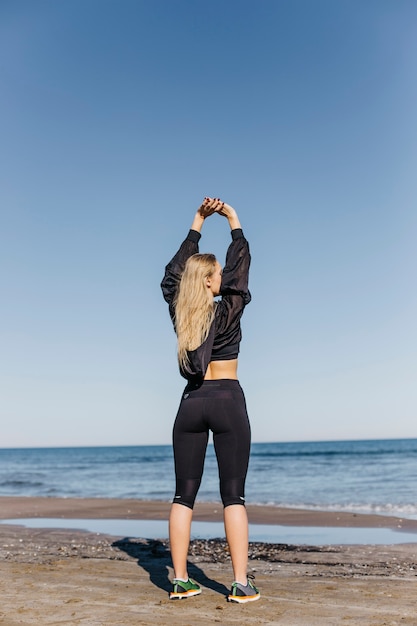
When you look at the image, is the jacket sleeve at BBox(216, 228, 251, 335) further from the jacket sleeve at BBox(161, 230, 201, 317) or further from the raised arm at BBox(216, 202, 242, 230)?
the jacket sleeve at BBox(161, 230, 201, 317)

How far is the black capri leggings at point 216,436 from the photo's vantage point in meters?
4.41

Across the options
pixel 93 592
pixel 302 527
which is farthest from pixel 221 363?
pixel 302 527

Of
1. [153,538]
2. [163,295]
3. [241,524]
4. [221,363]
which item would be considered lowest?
[153,538]

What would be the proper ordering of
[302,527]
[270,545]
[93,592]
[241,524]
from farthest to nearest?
[302,527] < [270,545] < [93,592] < [241,524]

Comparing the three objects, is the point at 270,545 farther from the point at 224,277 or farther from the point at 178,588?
the point at 224,277

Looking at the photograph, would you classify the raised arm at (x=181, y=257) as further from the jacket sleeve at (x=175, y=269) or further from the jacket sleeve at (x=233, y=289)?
the jacket sleeve at (x=233, y=289)

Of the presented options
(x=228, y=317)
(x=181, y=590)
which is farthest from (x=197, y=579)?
(x=228, y=317)

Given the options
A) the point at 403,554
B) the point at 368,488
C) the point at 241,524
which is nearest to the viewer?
the point at 241,524

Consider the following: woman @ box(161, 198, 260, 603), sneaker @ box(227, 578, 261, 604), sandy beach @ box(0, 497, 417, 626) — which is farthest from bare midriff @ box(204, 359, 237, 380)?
sandy beach @ box(0, 497, 417, 626)

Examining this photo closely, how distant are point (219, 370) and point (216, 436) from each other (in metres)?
0.45

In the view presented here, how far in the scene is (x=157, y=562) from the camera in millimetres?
6359

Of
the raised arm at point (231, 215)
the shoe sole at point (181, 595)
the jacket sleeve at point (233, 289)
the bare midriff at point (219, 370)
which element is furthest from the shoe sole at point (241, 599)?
the raised arm at point (231, 215)

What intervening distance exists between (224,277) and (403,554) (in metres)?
4.18

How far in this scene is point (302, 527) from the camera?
10.1m
